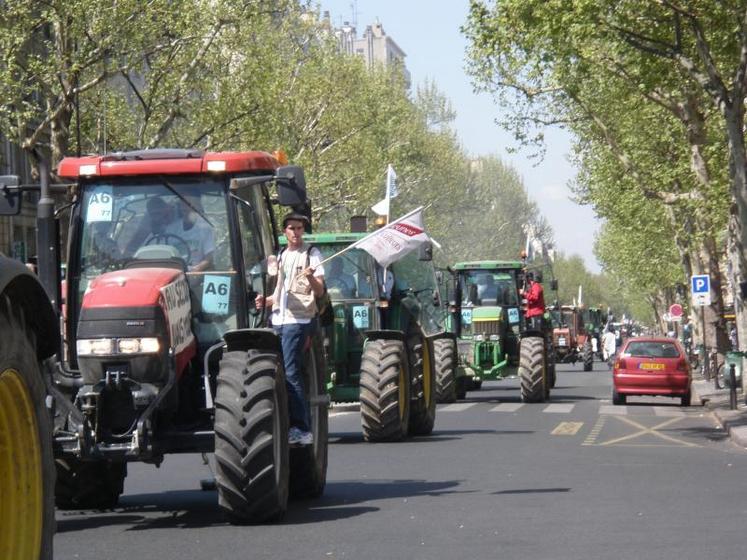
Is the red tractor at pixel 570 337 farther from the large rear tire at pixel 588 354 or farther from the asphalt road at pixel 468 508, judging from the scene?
the asphalt road at pixel 468 508

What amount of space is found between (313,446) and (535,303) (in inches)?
913

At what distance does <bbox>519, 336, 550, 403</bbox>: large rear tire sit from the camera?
108 ft

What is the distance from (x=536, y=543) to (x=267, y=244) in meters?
3.65

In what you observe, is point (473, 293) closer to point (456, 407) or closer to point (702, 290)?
point (456, 407)

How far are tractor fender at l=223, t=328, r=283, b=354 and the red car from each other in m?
23.6

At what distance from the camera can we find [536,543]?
1041cm

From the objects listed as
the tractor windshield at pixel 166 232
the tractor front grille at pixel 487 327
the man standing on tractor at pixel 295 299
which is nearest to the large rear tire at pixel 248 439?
the tractor windshield at pixel 166 232

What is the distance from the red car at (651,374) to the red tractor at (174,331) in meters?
22.1

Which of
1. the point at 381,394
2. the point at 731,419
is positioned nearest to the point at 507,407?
the point at 731,419

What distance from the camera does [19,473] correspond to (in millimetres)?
6660

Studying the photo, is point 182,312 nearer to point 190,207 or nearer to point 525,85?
point 190,207

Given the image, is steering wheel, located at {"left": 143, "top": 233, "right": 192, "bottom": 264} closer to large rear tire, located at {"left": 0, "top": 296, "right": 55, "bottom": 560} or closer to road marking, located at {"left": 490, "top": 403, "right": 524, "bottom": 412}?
large rear tire, located at {"left": 0, "top": 296, "right": 55, "bottom": 560}

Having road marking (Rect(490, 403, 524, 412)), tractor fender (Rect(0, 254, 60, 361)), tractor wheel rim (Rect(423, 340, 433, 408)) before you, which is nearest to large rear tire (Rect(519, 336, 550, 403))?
road marking (Rect(490, 403, 524, 412))

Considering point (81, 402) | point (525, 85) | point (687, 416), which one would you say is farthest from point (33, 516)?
point (525, 85)
